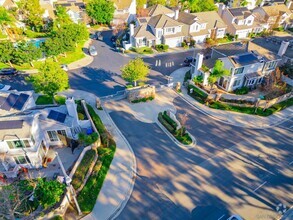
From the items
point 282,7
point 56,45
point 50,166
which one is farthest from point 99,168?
point 282,7

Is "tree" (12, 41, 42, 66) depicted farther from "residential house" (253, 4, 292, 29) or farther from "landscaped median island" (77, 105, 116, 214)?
"residential house" (253, 4, 292, 29)

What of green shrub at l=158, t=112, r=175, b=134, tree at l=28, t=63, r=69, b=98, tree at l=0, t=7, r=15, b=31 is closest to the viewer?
green shrub at l=158, t=112, r=175, b=134

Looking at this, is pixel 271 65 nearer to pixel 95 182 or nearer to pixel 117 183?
pixel 117 183

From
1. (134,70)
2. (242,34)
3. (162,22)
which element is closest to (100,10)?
(162,22)

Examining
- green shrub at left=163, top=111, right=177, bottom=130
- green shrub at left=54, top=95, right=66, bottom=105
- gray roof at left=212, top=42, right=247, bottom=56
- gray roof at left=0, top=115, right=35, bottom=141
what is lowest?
green shrub at left=54, top=95, right=66, bottom=105

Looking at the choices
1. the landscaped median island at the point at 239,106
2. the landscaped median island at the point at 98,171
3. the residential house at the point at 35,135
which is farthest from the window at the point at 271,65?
the residential house at the point at 35,135

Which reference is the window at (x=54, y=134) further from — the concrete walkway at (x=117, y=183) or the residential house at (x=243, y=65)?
the residential house at (x=243, y=65)

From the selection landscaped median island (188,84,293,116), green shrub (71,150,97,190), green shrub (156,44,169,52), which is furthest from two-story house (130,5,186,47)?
green shrub (71,150,97,190)
